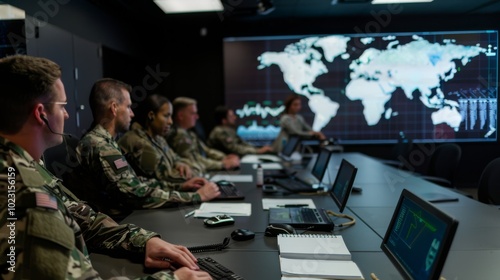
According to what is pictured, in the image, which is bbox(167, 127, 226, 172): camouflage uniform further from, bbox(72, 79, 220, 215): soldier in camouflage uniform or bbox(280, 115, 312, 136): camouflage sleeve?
bbox(280, 115, 312, 136): camouflage sleeve

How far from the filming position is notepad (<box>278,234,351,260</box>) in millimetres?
1139

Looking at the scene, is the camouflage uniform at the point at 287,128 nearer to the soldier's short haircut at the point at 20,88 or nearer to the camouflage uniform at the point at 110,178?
the camouflage uniform at the point at 110,178

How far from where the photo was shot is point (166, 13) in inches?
189

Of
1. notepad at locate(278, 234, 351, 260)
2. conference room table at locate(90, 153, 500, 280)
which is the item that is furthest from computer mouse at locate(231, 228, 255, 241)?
notepad at locate(278, 234, 351, 260)

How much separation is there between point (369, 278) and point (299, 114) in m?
4.49

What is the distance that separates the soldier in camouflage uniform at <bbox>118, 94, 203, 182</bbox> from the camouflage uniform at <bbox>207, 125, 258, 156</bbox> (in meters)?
1.90

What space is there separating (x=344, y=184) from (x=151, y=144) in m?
1.39

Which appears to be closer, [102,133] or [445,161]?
[102,133]

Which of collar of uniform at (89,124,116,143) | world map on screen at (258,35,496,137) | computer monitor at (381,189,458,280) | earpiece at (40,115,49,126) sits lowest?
computer monitor at (381,189,458,280)

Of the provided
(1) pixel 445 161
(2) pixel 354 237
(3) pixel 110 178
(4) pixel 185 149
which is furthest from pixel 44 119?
(1) pixel 445 161

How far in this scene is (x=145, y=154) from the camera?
91.2 inches

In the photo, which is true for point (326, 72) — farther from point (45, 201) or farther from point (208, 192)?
point (45, 201)

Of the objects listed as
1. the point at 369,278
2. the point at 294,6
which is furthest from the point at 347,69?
the point at 369,278

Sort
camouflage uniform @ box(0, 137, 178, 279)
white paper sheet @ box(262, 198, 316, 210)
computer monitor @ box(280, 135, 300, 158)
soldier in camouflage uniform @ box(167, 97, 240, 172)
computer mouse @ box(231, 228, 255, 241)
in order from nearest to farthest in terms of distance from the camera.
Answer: camouflage uniform @ box(0, 137, 178, 279) < computer mouse @ box(231, 228, 255, 241) < white paper sheet @ box(262, 198, 316, 210) < soldier in camouflage uniform @ box(167, 97, 240, 172) < computer monitor @ box(280, 135, 300, 158)
